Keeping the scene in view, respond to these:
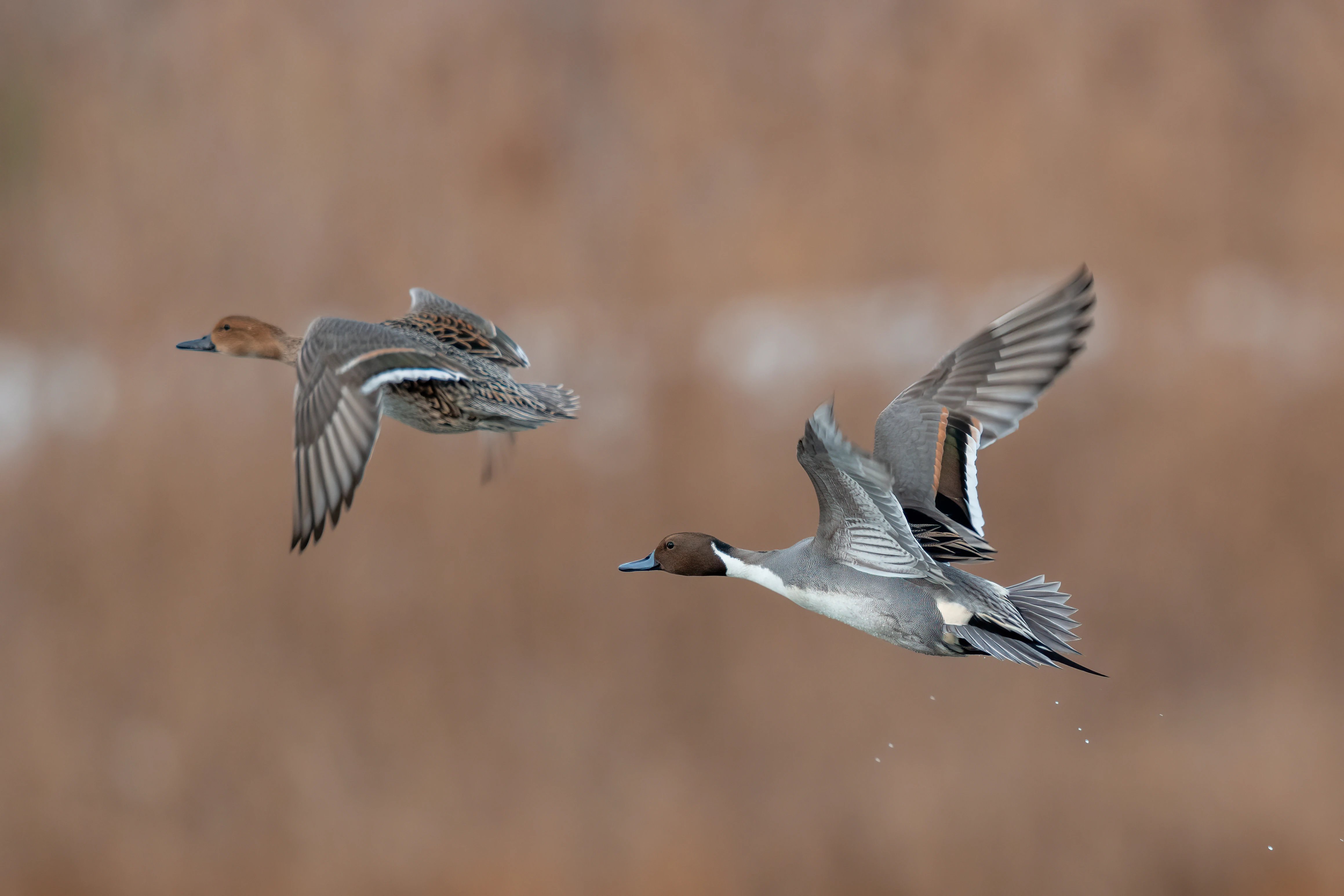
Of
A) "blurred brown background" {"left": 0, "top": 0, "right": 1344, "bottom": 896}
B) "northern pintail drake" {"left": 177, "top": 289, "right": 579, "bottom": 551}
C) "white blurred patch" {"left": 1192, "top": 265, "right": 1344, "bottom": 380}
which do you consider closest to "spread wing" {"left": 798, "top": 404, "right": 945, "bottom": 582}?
"northern pintail drake" {"left": 177, "top": 289, "right": 579, "bottom": 551}

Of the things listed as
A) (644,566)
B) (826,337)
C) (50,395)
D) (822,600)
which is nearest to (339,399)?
(644,566)

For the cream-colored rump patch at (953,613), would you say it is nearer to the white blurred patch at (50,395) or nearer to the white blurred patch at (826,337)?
the white blurred patch at (826,337)

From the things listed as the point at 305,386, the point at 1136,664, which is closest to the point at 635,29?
the point at 1136,664

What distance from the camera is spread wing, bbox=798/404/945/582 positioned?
0.83m

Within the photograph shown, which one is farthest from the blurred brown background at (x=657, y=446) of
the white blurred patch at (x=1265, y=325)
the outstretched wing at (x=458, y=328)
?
the outstretched wing at (x=458, y=328)

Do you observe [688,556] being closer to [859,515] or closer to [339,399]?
[859,515]

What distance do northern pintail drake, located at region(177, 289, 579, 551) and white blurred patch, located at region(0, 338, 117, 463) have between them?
2911 millimetres

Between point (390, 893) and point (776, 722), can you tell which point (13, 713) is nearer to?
point (390, 893)

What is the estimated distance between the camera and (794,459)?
135 inches

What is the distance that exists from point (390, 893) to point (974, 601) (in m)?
3.47

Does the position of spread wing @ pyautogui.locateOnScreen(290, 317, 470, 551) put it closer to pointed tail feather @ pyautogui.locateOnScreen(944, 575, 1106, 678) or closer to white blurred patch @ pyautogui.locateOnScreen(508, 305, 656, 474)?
pointed tail feather @ pyautogui.locateOnScreen(944, 575, 1106, 678)

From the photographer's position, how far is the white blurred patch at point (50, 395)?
3.92 meters

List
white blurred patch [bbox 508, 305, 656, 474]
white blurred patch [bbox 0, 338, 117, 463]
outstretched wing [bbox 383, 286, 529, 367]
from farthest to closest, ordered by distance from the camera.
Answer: white blurred patch [bbox 0, 338, 117, 463] < white blurred patch [bbox 508, 305, 656, 474] < outstretched wing [bbox 383, 286, 529, 367]

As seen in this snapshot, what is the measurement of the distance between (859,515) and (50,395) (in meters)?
3.69
